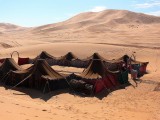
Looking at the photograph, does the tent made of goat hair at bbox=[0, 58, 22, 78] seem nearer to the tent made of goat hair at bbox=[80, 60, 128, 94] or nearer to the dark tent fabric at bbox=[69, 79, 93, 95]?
the dark tent fabric at bbox=[69, 79, 93, 95]

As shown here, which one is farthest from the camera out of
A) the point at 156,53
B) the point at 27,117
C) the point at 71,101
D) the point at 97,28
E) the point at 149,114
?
the point at 97,28

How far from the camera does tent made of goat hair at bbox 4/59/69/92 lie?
21297 mm

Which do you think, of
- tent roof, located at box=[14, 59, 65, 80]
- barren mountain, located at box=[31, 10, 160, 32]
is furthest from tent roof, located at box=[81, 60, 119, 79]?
barren mountain, located at box=[31, 10, 160, 32]

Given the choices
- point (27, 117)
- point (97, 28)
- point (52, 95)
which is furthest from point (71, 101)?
point (97, 28)

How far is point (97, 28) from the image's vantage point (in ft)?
308

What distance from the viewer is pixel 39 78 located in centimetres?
2158

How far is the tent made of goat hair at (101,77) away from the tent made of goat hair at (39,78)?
1.91 metres

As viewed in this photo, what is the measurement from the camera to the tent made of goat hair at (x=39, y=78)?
21297mm

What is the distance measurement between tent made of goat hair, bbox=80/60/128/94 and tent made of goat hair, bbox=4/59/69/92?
191 cm

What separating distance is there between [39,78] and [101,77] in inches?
187

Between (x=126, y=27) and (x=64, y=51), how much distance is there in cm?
5141

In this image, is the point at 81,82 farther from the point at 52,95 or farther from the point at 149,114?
the point at 149,114

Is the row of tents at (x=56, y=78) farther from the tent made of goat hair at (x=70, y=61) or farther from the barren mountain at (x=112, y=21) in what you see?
the barren mountain at (x=112, y=21)

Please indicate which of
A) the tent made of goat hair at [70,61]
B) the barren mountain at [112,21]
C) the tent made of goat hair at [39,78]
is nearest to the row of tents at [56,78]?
the tent made of goat hair at [39,78]
